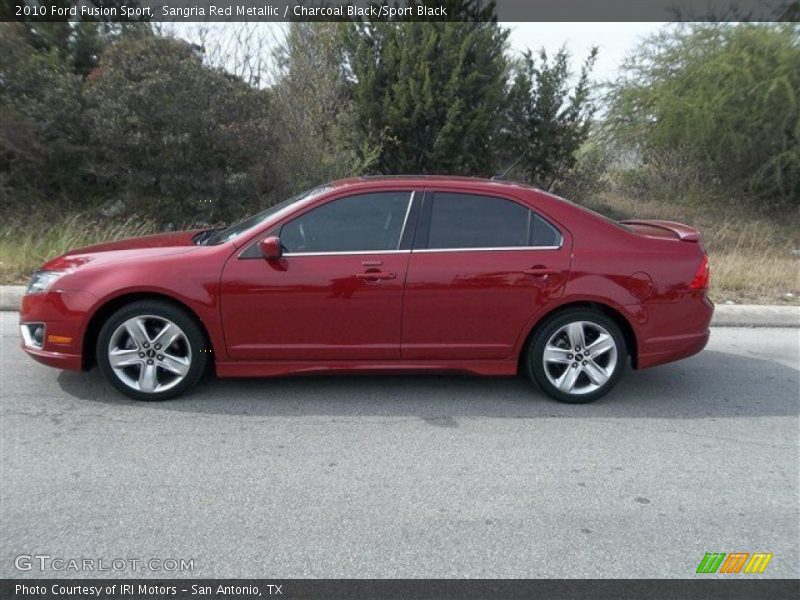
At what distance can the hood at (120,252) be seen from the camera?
466 centimetres

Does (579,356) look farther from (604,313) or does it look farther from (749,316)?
(749,316)

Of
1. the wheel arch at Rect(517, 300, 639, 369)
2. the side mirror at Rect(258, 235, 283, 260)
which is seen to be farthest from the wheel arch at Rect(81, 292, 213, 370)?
the wheel arch at Rect(517, 300, 639, 369)

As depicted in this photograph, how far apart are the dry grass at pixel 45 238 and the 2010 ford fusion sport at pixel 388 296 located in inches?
161

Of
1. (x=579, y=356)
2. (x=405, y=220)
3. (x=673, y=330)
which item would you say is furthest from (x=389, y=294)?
(x=673, y=330)

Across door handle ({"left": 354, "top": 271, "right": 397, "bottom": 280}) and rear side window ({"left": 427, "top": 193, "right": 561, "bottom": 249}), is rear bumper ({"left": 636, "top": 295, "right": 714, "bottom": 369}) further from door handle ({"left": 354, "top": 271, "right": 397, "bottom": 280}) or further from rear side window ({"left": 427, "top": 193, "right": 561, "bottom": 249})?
door handle ({"left": 354, "top": 271, "right": 397, "bottom": 280})

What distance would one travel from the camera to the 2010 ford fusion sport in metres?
4.56

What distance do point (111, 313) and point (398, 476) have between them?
234 centimetres

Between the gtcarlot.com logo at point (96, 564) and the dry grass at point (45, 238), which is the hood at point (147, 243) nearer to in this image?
the gtcarlot.com logo at point (96, 564)

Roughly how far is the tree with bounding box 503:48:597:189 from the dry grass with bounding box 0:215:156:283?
27.3 ft

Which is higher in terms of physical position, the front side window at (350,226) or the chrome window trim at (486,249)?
the front side window at (350,226)

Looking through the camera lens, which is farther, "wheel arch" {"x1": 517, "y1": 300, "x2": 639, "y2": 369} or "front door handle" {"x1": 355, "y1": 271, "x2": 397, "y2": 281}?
"wheel arch" {"x1": 517, "y1": 300, "x2": 639, "y2": 369}

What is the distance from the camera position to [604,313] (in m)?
4.88

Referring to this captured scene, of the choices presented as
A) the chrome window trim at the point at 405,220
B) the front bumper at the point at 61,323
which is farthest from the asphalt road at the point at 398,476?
the chrome window trim at the point at 405,220
